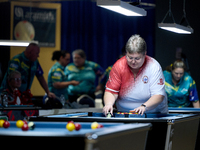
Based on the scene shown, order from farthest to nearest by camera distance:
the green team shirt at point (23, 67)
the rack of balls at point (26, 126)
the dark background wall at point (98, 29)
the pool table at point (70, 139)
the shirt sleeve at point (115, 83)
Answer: the dark background wall at point (98, 29) → the green team shirt at point (23, 67) → the shirt sleeve at point (115, 83) → the rack of balls at point (26, 126) → the pool table at point (70, 139)

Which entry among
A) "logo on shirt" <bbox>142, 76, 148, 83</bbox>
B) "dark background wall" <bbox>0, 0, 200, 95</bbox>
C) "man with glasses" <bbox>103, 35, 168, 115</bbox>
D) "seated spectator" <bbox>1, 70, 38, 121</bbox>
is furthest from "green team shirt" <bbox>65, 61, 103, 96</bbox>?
"logo on shirt" <bbox>142, 76, 148, 83</bbox>

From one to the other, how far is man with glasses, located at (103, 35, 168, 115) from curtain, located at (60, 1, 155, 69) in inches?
232

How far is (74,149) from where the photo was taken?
5.92ft

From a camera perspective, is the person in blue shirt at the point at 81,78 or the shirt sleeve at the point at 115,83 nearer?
the shirt sleeve at the point at 115,83

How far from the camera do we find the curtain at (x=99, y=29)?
361 inches

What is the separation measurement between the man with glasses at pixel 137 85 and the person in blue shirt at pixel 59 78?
8.63 feet

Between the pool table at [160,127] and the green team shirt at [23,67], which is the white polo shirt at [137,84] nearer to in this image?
the pool table at [160,127]

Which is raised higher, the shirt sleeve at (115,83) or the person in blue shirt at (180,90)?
the shirt sleeve at (115,83)

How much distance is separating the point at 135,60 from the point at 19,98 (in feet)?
6.45

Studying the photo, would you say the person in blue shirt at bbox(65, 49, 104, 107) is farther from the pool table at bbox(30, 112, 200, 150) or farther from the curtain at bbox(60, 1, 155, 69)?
the pool table at bbox(30, 112, 200, 150)

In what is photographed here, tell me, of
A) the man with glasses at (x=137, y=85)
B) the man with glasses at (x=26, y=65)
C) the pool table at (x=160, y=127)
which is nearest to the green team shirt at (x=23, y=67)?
the man with glasses at (x=26, y=65)

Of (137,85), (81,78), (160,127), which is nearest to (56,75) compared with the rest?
(81,78)

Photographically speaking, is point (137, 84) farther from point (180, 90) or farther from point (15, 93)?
point (180, 90)

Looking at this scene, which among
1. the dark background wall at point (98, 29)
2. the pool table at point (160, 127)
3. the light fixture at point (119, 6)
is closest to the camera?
the pool table at point (160, 127)
